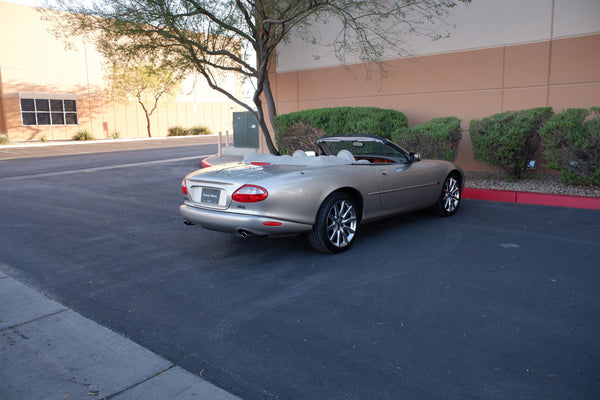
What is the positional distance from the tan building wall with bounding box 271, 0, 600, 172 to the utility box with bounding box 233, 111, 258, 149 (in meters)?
6.28

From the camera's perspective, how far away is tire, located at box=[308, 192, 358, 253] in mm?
5656

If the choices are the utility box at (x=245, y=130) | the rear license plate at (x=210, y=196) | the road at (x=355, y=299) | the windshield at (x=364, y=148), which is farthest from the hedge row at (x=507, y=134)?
the utility box at (x=245, y=130)

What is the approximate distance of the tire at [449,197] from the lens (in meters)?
7.69

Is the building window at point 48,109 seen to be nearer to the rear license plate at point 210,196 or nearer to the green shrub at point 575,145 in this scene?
the rear license plate at point 210,196

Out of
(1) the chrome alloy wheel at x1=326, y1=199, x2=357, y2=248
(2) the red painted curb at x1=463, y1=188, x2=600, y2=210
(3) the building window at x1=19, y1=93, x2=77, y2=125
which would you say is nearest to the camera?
(1) the chrome alloy wheel at x1=326, y1=199, x2=357, y2=248

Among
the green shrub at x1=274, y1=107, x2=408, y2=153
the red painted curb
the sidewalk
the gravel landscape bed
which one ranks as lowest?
the sidewalk

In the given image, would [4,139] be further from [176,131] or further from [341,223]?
[341,223]

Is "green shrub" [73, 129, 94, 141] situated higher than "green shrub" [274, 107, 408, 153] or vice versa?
"green shrub" [274, 107, 408, 153]

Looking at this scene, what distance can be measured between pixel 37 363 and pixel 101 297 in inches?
48.5

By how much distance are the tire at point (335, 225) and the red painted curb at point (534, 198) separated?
4.49 meters

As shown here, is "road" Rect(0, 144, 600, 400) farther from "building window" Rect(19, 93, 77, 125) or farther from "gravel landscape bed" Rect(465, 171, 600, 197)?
"building window" Rect(19, 93, 77, 125)

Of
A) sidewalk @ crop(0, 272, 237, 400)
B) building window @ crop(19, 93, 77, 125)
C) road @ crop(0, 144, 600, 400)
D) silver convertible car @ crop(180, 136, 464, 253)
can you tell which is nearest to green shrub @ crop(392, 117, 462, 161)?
road @ crop(0, 144, 600, 400)

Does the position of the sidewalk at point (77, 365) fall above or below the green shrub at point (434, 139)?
below

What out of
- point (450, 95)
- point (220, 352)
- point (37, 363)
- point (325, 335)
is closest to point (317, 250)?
point (325, 335)
